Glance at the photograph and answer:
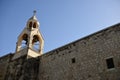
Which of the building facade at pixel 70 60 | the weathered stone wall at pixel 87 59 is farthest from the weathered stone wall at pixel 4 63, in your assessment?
the weathered stone wall at pixel 87 59

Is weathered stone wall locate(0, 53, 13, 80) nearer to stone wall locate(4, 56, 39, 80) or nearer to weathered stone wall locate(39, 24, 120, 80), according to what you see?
stone wall locate(4, 56, 39, 80)

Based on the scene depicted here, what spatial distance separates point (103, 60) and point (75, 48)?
2.82 metres

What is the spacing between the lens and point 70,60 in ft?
43.2

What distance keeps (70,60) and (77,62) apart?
0.74 metres

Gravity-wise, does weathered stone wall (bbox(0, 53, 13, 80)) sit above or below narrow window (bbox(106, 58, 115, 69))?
above

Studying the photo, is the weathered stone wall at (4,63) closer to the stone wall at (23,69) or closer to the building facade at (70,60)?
the building facade at (70,60)

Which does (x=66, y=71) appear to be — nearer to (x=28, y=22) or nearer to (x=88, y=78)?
(x=88, y=78)

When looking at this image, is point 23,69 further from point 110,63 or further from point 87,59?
point 110,63

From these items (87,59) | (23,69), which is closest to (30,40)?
(23,69)

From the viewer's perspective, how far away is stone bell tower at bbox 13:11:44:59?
1642 cm

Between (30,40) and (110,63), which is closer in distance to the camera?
(110,63)

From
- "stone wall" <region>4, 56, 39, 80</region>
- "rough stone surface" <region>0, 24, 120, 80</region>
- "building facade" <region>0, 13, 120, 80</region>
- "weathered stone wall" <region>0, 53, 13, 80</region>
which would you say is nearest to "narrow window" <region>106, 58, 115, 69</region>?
"building facade" <region>0, 13, 120, 80</region>

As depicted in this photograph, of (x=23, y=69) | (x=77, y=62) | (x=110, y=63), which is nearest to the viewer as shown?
(x=110, y=63)

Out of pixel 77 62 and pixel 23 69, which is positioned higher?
pixel 77 62
